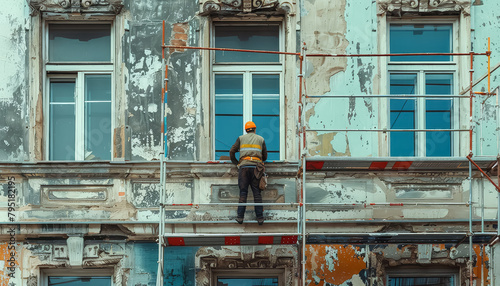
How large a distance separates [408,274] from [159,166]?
3587 mm

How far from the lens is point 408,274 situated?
13.6 m

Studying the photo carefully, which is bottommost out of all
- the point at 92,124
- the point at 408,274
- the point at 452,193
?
the point at 408,274

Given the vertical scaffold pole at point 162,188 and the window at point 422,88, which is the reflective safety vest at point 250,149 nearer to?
the vertical scaffold pole at point 162,188

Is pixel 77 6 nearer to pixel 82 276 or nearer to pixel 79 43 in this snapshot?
pixel 79 43

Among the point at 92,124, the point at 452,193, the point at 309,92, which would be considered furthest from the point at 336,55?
the point at 92,124

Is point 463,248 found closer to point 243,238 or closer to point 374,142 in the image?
point 374,142

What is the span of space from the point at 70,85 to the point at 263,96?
268 cm

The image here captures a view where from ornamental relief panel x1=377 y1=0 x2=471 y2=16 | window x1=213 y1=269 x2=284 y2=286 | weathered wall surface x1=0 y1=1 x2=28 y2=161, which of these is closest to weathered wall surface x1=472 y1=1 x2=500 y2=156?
ornamental relief panel x1=377 y1=0 x2=471 y2=16

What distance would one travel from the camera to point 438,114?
14172mm

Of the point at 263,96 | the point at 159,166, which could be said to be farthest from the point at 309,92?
the point at 159,166

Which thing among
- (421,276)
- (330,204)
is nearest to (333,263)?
(330,204)

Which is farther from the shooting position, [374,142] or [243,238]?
[374,142]

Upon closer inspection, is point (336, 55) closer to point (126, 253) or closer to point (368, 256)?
point (368, 256)

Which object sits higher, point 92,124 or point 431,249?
point 92,124
